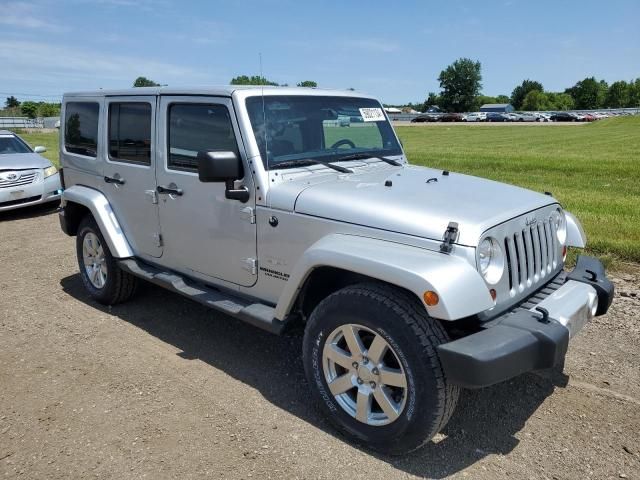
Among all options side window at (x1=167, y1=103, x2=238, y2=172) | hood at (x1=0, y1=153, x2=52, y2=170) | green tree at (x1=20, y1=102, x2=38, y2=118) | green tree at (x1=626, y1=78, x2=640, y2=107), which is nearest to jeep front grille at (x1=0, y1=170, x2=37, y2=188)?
hood at (x1=0, y1=153, x2=52, y2=170)

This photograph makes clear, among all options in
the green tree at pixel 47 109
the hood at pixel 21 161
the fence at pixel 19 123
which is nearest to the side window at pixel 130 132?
the hood at pixel 21 161

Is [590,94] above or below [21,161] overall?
above

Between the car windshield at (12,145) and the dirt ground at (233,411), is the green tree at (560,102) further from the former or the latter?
the dirt ground at (233,411)

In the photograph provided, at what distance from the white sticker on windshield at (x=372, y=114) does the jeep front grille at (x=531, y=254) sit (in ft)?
5.65

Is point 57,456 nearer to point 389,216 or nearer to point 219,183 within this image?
point 219,183

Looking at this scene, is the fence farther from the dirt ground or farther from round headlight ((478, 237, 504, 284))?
round headlight ((478, 237, 504, 284))

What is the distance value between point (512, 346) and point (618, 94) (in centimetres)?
12294

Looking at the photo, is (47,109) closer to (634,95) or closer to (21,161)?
(21,161)

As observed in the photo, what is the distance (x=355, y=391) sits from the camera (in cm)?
320

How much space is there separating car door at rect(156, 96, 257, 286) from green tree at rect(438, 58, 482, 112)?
122 meters

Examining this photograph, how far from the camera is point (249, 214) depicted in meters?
3.64

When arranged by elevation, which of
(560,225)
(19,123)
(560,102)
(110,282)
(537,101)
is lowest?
(110,282)

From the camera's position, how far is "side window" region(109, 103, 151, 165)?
4484 mm

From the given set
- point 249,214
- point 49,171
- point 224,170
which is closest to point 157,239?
point 249,214
